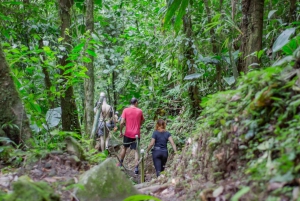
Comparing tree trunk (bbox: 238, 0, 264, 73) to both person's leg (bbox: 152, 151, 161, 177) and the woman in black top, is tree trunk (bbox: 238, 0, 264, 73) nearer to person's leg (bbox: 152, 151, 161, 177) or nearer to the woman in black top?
the woman in black top

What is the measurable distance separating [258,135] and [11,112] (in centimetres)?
294

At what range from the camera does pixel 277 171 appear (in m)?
2.02

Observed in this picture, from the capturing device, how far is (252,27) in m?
4.23

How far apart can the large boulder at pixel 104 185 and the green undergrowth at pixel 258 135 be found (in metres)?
0.73

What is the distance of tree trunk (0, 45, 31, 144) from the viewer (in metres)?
3.96

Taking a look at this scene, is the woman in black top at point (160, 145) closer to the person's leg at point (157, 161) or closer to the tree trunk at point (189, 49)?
the person's leg at point (157, 161)

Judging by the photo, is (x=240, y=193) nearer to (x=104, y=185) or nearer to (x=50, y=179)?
(x=104, y=185)

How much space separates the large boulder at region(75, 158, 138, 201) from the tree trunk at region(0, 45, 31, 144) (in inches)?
52.5

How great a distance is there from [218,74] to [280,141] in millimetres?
4435

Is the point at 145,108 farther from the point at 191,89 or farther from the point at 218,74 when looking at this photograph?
the point at 218,74

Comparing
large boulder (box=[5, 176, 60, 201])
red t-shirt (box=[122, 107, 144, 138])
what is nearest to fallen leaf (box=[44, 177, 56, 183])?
large boulder (box=[5, 176, 60, 201])

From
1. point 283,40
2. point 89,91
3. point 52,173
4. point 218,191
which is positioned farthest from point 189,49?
point 218,191

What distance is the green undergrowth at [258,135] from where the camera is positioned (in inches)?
79.2

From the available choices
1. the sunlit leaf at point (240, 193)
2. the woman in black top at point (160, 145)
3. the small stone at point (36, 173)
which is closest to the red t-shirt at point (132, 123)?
the woman in black top at point (160, 145)
